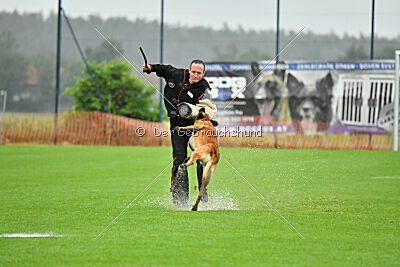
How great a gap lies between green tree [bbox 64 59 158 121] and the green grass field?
2034cm

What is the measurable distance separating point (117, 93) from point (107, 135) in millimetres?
6900

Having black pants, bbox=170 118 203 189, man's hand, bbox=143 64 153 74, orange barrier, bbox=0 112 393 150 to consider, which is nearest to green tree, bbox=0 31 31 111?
orange barrier, bbox=0 112 393 150

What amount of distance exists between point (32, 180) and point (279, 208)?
6448 millimetres

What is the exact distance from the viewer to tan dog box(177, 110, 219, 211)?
8.70 m

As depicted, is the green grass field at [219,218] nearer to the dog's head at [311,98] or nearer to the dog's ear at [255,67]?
the dog's head at [311,98]

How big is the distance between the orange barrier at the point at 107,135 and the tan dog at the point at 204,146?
19.6 metres

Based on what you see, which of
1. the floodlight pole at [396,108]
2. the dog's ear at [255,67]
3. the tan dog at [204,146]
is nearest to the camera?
the tan dog at [204,146]

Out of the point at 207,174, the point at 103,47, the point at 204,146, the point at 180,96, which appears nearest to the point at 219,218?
the point at 207,174

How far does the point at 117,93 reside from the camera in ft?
121

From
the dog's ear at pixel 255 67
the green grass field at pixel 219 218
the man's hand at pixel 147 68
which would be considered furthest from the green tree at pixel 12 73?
the man's hand at pixel 147 68

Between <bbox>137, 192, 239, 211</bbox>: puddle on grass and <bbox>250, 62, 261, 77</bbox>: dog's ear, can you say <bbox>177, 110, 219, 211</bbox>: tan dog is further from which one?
<bbox>250, 62, 261, 77</bbox>: dog's ear

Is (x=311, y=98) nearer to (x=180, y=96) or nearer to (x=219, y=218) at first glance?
(x=180, y=96)

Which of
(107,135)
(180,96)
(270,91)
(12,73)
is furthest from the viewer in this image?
(12,73)

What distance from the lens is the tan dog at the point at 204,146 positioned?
8695 millimetres
